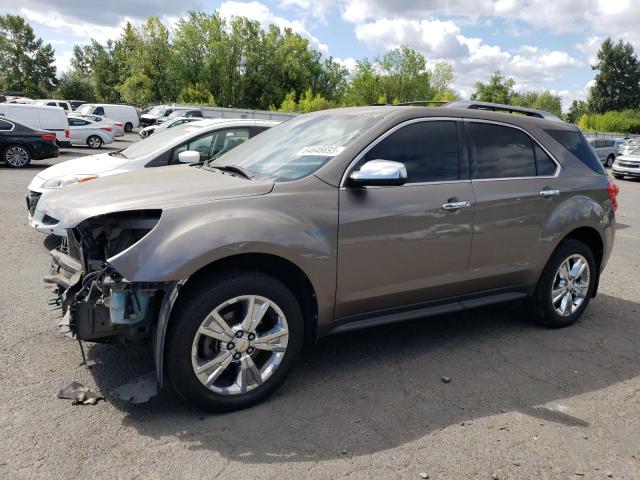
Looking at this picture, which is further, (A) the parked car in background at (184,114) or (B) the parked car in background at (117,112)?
(A) the parked car in background at (184,114)

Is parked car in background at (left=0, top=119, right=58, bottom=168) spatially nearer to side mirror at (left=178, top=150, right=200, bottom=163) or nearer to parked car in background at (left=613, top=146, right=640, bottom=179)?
side mirror at (left=178, top=150, right=200, bottom=163)

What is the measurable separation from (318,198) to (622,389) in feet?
8.26

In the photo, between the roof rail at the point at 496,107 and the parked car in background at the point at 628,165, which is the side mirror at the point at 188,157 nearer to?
the roof rail at the point at 496,107

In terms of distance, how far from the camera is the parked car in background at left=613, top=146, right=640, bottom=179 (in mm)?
22281

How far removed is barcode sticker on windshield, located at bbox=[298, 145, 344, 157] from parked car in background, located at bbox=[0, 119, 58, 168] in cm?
1420

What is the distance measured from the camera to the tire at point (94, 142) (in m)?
24.6

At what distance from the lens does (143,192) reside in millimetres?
3365

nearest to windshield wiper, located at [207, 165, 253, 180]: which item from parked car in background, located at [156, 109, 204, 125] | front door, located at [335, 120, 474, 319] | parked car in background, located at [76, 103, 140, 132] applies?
front door, located at [335, 120, 474, 319]

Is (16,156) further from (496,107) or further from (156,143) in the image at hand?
(496,107)

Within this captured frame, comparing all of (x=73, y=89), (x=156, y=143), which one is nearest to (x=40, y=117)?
(x=156, y=143)

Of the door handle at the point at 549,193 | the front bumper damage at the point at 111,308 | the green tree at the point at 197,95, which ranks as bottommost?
the front bumper damage at the point at 111,308

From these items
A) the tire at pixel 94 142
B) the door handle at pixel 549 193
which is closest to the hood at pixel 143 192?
the door handle at pixel 549 193

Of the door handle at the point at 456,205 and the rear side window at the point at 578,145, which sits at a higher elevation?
the rear side window at the point at 578,145

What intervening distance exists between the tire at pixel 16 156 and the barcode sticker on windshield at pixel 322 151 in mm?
14193
